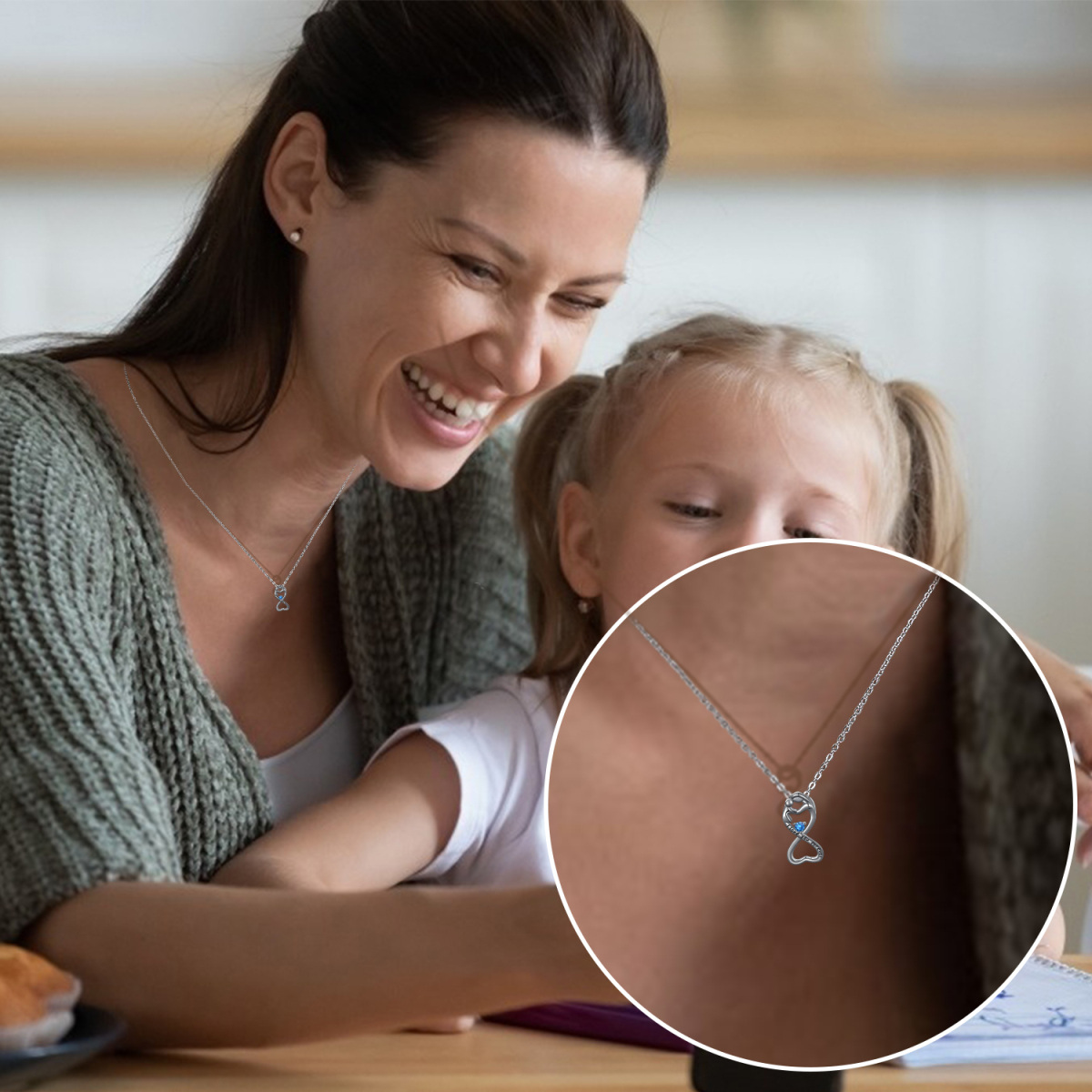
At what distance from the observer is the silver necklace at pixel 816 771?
0.67 metres

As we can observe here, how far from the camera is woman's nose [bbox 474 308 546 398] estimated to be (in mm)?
1255

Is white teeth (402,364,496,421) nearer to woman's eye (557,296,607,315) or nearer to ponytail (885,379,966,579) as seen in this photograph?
woman's eye (557,296,607,315)

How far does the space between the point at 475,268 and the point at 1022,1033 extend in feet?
2.12

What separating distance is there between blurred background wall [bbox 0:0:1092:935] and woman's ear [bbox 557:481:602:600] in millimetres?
1310

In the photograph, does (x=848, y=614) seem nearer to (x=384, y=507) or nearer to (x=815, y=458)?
(x=815, y=458)

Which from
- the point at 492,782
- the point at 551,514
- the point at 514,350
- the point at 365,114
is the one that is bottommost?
the point at 492,782

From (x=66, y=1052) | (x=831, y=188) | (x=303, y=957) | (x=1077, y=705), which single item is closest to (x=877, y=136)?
(x=831, y=188)

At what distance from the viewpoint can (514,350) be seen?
1.27m

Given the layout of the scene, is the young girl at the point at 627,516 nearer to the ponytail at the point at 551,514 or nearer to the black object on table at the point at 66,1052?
the ponytail at the point at 551,514

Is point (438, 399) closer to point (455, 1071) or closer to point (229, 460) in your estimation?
point (229, 460)

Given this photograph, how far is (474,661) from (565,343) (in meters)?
0.34

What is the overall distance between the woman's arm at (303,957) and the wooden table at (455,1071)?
0.06 ft

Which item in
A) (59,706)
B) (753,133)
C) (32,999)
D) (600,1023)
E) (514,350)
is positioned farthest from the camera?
(753,133)

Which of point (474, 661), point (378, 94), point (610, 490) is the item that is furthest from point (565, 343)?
point (474, 661)
